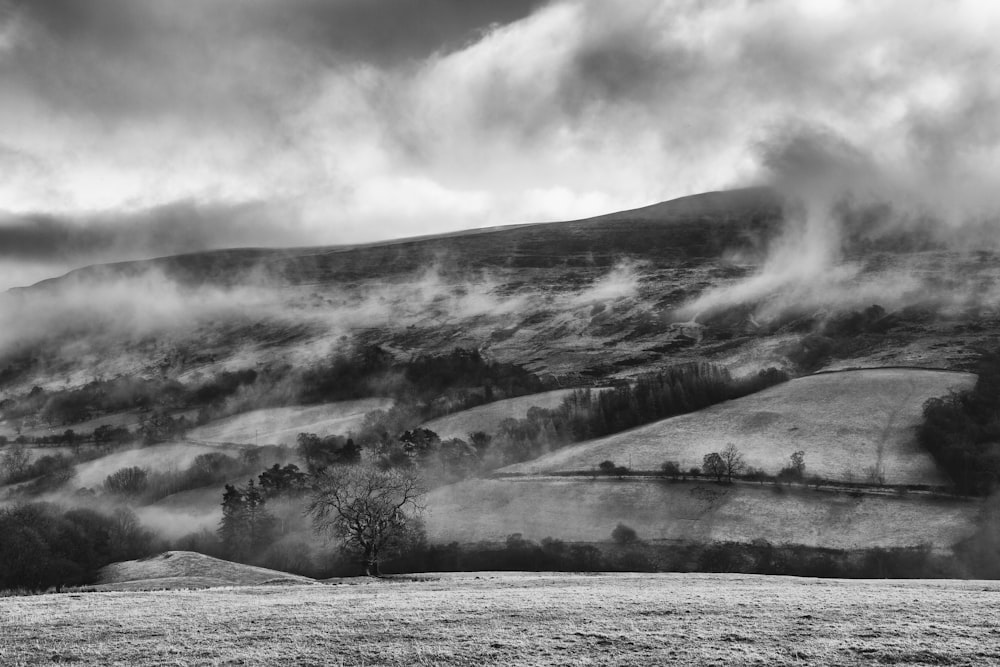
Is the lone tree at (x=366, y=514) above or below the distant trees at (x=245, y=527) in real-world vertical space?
above

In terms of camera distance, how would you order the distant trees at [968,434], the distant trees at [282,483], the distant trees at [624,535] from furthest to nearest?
the distant trees at [282,483] < the distant trees at [968,434] < the distant trees at [624,535]

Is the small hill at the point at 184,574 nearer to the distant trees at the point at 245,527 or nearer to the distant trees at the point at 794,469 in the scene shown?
the distant trees at the point at 245,527

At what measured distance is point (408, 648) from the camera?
37219 millimetres

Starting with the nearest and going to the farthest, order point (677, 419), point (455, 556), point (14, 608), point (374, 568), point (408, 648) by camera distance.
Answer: point (408, 648)
point (14, 608)
point (374, 568)
point (455, 556)
point (677, 419)

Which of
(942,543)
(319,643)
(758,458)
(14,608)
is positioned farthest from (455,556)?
(319,643)

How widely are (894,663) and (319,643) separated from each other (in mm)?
24653

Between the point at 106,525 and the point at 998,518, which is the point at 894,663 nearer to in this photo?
the point at 998,518

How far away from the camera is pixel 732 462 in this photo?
163250 mm

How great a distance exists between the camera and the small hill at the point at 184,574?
297 feet

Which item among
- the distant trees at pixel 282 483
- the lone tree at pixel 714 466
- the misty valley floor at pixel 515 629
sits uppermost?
the misty valley floor at pixel 515 629

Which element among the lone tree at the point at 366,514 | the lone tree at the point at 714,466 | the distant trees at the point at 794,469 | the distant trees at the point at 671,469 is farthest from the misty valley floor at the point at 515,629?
the distant trees at the point at 671,469

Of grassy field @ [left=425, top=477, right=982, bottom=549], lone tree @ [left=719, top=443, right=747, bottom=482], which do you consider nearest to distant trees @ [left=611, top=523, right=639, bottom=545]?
grassy field @ [left=425, top=477, right=982, bottom=549]

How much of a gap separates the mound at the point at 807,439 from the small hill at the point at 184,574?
267 feet

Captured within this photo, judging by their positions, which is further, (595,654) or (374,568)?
(374,568)
